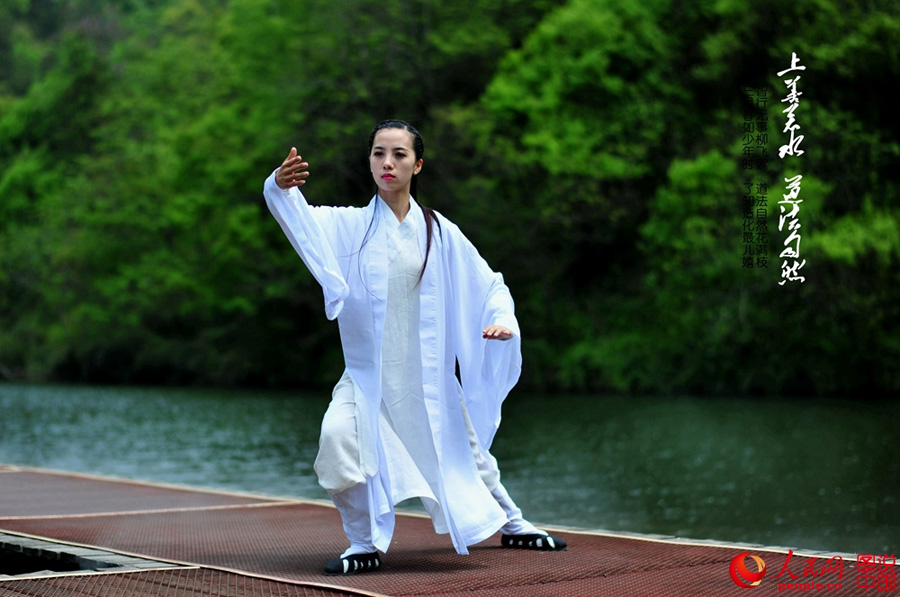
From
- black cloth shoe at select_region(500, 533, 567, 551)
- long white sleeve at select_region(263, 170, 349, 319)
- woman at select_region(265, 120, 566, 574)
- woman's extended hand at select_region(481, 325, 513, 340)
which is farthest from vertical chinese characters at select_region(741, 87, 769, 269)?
long white sleeve at select_region(263, 170, 349, 319)

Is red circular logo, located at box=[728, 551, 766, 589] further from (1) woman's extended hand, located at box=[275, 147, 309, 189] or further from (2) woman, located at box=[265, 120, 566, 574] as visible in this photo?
(1) woman's extended hand, located at box=[275, 147, 309, 189]

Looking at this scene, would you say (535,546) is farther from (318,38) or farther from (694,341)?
(318,38)

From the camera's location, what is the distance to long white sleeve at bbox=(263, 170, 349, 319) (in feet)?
16.9

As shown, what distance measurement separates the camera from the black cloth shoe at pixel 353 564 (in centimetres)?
501

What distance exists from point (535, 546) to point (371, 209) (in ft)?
5.87

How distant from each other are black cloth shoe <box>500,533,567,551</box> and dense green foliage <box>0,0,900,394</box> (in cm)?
2032

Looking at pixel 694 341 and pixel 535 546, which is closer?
pixel 535 546

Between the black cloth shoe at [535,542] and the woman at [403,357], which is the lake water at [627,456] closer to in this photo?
the black cloth shoe at [535,542]

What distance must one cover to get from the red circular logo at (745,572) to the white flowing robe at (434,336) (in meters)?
1.04

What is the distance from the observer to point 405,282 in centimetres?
550

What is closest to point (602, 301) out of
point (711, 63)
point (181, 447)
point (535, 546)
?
point (711, 63)

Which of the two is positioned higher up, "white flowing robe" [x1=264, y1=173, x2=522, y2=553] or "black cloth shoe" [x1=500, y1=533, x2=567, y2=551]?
"white flowing robe" [x1=264, y1=173, x2=522, y2=553]

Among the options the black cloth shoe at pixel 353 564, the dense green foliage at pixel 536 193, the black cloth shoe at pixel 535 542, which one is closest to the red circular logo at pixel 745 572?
the black cloth shoe at pixel 535 542

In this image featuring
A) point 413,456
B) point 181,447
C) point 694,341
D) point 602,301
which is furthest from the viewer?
point 602,301
